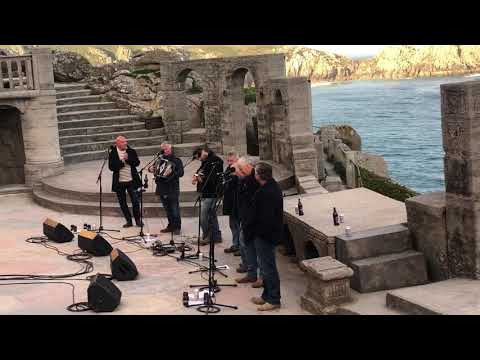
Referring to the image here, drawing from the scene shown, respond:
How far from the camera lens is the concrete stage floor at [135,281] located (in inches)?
414

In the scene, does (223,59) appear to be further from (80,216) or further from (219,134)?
(80,216)

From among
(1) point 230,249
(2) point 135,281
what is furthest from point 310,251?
(2) point 135,281

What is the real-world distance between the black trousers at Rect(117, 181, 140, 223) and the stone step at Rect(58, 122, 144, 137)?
8.12 metres

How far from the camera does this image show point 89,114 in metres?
23.8

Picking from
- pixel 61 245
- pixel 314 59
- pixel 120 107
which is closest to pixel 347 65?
pixel 314 59

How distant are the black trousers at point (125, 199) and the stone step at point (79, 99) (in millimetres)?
10003

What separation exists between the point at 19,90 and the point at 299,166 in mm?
7173

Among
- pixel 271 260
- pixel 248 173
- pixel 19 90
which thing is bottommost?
pixel 271 260

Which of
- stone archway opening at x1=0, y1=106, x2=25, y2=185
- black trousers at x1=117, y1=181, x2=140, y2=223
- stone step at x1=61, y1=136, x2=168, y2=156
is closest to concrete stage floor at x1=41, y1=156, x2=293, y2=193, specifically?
stone step at x1=61, y1=136, x2=168, y2=156

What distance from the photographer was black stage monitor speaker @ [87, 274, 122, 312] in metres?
10.1

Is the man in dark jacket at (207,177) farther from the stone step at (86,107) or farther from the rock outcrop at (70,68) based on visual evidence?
the rock outcrop at (70,68)

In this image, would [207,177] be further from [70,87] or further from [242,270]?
[70,87]

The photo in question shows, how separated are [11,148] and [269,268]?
1210 centimetres

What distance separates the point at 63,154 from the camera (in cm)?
2203
